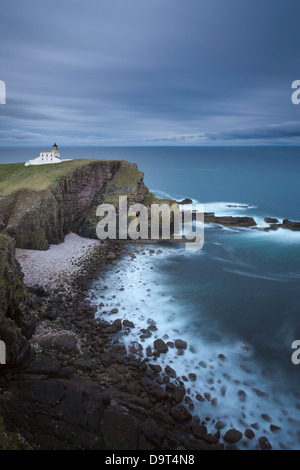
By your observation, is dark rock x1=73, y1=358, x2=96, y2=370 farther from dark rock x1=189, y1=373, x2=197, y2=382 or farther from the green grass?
the green grass

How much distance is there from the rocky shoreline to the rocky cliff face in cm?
72

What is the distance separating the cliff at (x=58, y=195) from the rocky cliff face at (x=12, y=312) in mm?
14302

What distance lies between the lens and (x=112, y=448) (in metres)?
10.5

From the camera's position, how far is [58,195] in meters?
33.7

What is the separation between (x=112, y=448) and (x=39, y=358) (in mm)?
5961

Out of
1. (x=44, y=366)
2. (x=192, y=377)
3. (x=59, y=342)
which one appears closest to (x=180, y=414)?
(x=192, y=377)

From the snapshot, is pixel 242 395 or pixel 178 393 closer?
pixel 178 393

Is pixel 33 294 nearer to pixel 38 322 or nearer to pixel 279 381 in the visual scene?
pixel 38 322

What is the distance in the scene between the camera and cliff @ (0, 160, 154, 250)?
29.8m

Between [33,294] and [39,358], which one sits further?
[33,294]

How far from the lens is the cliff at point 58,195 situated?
29797mm

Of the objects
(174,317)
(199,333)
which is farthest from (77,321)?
(199,333)

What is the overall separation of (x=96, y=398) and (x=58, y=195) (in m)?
26.1

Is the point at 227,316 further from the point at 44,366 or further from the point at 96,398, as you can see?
the point at 44,366
